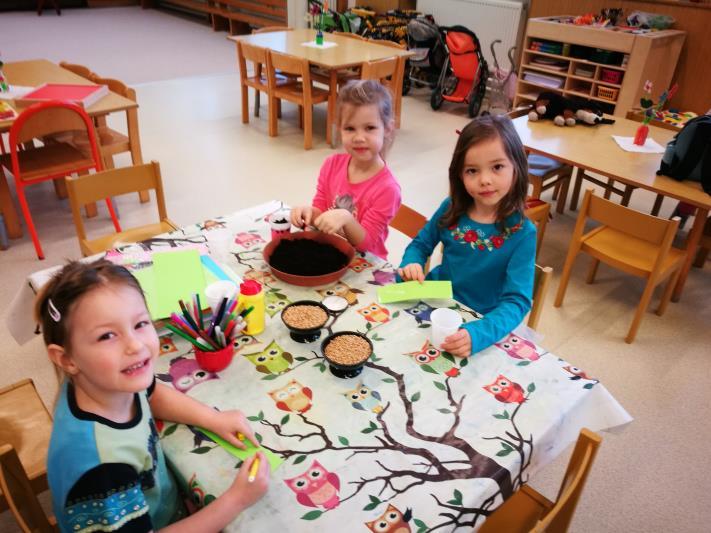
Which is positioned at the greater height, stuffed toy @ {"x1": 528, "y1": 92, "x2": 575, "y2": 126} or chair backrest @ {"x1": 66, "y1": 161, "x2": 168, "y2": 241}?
stuffed toy @ {"x1": 528, "y1": 92, "x2": 575, "y2": 126}

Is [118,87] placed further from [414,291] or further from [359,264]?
[414,291]

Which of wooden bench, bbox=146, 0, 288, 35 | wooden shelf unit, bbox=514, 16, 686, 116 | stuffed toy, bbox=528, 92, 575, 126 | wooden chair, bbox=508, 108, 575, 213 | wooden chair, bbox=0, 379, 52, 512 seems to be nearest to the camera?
wooden chair, bbox=0, 379, 52, 512

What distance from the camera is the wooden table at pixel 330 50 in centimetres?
425

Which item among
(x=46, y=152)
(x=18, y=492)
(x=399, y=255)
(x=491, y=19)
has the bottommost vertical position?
(x=399, y=255)

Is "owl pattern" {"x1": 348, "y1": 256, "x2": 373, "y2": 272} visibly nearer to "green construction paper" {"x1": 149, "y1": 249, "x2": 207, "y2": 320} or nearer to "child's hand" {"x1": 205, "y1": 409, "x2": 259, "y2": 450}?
"green construction paper" {"x1": 149, "y1": 249, "x2": 207, "y2": 320}

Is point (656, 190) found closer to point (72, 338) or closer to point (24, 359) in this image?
point (72, 338)

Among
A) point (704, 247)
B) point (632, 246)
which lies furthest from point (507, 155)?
point (704, 247)

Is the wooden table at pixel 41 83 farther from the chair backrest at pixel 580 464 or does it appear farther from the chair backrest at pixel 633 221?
the chair backrest at pixel 580 464

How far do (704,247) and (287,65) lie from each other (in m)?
3.20

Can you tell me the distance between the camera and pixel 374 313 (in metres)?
1.37

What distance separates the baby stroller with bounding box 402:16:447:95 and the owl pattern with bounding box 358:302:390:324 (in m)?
4.57

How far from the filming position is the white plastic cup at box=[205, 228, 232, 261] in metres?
1.58

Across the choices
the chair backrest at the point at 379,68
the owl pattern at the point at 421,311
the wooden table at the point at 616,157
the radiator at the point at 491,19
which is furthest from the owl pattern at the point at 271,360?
the radiator at the point at 491,19

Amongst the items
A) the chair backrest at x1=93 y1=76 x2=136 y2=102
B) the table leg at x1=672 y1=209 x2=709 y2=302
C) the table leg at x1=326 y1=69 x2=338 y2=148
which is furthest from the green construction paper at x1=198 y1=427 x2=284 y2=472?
the table leg at x1=326 y1=69 x2=338 y2=148
